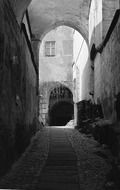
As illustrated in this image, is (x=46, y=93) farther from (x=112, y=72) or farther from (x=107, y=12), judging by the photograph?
(x=112, y=72)

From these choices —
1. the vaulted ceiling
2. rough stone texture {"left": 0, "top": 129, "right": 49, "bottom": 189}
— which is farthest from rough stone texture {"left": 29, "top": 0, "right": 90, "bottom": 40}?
rough stone texture {"left": 0, "top": 129, "right": 49, "bottom": 189}

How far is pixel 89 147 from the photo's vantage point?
7.45m

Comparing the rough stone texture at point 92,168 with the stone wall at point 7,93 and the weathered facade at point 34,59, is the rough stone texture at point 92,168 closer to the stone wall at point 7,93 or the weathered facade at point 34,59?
the weathered facade at point 34,59

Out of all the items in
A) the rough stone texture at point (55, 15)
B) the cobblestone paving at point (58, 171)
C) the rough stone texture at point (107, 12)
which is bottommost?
the cobblestone paving at point (58, 171)

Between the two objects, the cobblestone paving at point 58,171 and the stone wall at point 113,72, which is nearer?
the cobblestone paving at point 58,171

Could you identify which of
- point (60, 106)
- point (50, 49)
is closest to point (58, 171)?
point (60, 106)

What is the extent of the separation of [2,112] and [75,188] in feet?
4.88

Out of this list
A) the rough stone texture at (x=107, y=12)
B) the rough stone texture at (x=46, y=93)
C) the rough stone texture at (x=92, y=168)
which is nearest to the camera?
the rough stone texture at (x=92, y=168)

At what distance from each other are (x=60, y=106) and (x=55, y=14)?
12.1 meters

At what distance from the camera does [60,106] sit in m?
26.8

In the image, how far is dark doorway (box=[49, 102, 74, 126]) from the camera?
2654cm

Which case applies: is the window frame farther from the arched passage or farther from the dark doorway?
the dark doorway

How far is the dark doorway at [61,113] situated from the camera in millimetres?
26536

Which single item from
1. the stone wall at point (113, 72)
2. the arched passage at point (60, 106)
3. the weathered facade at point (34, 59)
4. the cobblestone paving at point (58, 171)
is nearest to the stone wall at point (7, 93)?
the weathered facade at point (34, 59)
